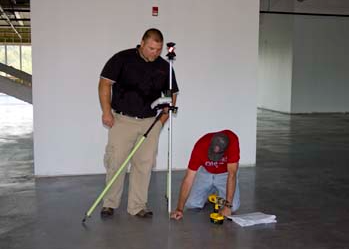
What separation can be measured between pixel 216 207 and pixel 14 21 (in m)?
15.8

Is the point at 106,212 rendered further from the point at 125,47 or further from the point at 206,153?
the point at 125,47

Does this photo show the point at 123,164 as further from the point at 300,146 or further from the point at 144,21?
the point at 300,146

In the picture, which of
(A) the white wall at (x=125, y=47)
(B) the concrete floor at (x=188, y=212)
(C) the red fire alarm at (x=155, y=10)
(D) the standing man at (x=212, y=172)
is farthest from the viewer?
(C) the red fire alarm at (x=155, y=10)

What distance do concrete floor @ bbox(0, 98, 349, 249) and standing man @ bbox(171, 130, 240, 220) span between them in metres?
0.13

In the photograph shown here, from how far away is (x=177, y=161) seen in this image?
5.62 meters

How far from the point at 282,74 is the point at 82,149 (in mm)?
9805

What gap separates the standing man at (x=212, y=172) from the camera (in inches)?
133

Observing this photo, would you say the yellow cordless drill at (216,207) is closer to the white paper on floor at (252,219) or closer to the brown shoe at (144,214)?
the white paper on floor at (252,219)

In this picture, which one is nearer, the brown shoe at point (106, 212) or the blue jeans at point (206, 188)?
the brown shoe at point (106, 212)

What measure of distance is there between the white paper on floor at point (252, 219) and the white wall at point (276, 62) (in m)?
10.2

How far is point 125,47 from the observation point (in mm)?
5262

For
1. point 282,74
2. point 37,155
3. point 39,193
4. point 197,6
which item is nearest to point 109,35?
point 197,6

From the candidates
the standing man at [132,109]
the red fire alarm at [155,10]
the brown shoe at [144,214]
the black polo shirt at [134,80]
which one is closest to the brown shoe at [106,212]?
the standing man at [132,109]

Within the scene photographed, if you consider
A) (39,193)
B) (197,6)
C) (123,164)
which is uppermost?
(197,6)
